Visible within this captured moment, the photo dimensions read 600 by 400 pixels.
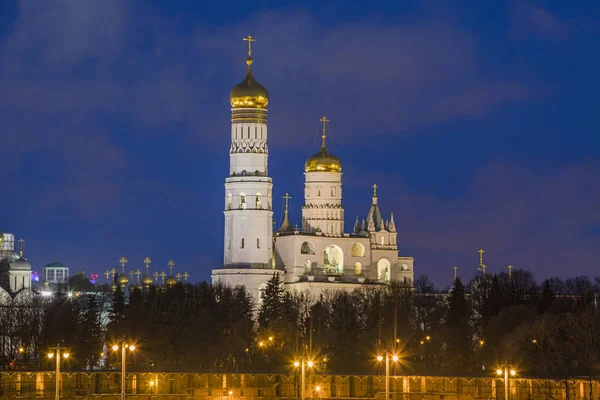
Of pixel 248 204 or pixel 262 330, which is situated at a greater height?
pixel 248 204

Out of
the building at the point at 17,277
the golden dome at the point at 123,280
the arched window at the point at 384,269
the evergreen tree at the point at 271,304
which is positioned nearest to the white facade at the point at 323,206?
the arched window at the point at 384,269

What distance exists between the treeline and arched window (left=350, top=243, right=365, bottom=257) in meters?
16.4

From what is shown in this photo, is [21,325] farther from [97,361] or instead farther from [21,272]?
[21,272]

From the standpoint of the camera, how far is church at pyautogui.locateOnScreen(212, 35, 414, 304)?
141 meters

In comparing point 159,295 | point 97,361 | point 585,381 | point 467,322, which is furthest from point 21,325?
point 585,381

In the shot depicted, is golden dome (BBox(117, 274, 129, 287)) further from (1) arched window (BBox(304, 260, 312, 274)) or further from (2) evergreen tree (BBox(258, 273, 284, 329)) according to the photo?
(2) evergreen tree (BBox(258, 273, 284, 329))

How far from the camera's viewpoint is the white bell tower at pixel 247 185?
463ft

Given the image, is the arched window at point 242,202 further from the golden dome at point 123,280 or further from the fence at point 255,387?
the fence at point 255,387

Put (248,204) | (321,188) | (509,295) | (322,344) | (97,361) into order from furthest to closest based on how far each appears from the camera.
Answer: (321,188), (248,204), (509,295), (97,361), (322,344)

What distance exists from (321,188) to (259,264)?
1137cm

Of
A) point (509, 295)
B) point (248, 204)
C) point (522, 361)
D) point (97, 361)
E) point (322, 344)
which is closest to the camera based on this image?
point (522, 361)

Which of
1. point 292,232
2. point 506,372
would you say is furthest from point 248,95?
point 506,372

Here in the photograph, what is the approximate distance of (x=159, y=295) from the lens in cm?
12400

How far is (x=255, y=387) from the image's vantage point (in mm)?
87375
